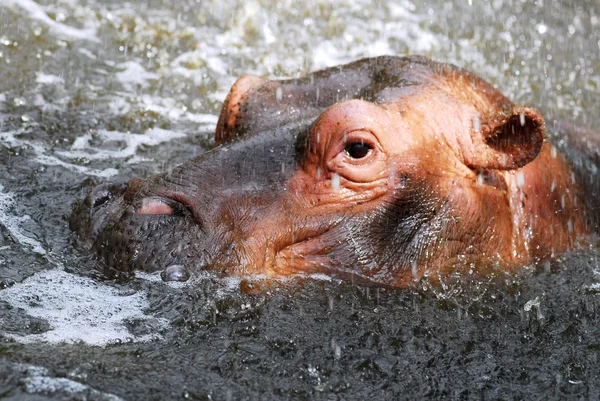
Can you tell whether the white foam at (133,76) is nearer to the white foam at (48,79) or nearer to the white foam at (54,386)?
the white foam at (48,79)

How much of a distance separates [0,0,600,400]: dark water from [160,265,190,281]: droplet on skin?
5cm

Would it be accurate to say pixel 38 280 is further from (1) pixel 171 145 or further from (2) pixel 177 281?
(1) pixel 171 145

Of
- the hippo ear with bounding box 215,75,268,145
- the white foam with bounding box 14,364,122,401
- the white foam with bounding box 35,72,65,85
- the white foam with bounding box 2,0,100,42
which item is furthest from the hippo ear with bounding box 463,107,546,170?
the white foam with bounding box 2,0,100,42

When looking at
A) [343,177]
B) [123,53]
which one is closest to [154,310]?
[343,177]

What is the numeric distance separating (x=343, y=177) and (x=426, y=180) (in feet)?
1.53

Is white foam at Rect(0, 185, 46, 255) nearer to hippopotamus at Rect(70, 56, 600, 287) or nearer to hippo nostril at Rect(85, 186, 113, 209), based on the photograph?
hippopotamus at Rect(70, 56, 600, 287)

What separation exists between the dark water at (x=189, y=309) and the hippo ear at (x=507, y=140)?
26.7 inches

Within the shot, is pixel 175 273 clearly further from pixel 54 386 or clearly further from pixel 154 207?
pixel 54 386

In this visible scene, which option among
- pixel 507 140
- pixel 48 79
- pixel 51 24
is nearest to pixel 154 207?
pixel 507 140

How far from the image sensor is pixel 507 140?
5.03m

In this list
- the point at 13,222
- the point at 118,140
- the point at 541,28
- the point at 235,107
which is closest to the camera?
the point at 13,222

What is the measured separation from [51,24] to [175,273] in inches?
214

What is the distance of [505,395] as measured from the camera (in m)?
4.21

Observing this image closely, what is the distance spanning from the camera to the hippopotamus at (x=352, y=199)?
15.3ft
